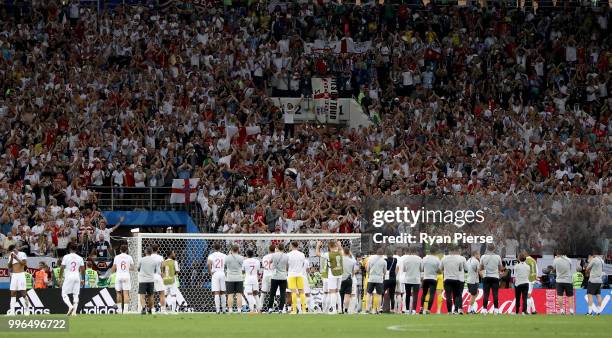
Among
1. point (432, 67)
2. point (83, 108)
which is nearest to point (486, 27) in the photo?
point (432, 67)

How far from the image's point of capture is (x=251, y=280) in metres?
35.8

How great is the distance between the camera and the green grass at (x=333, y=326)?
25.4m

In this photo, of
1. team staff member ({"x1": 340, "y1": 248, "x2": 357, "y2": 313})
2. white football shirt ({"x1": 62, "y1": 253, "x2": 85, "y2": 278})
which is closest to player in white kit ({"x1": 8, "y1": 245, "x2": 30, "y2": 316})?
white football shirt ({"x1": 62, "y1": 253, "x2": 85, "y2": 278})

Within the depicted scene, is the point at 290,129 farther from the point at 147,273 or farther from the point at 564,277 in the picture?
the point at 564,277

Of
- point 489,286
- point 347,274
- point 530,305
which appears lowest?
point 530,305

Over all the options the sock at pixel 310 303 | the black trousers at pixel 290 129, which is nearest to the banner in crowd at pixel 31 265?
the sock at pixel 310 303

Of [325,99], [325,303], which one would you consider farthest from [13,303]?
[325,99]

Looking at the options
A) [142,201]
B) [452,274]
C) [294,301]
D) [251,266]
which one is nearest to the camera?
[452,274]

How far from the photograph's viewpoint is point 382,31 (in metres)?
51.2

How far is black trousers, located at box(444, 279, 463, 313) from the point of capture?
112ft

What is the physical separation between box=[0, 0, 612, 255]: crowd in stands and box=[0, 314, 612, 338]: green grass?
770cm

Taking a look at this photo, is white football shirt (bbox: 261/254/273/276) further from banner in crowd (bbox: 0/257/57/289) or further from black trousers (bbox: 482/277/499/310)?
banner in crowd (bbox: 0/257/57/289)

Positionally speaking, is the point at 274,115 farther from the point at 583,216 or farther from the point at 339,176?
the point at 583,216

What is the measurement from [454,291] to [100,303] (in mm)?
9225
